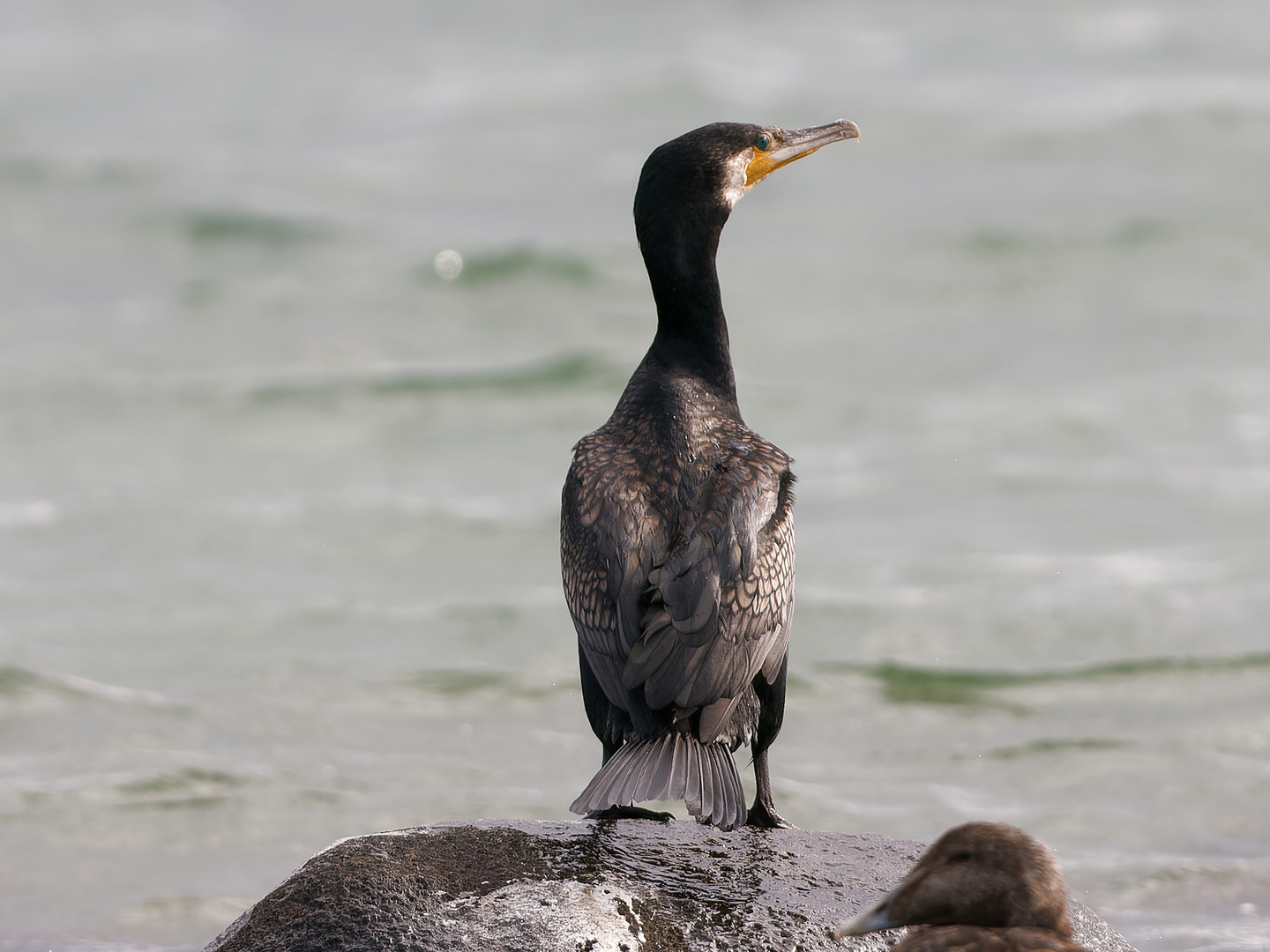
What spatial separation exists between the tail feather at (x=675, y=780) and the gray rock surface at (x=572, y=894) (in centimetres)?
20

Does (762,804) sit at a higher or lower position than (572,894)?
higher

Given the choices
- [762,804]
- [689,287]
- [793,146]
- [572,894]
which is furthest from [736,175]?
[572,894]

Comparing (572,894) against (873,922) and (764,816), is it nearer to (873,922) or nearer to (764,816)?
(873,922)

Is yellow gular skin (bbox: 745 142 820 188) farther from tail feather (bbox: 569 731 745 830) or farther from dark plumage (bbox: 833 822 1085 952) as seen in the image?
dark plumage (bbox: 833 822 1085 952)

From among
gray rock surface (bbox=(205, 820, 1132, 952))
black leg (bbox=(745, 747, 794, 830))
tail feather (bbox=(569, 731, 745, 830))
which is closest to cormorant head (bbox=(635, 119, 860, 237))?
black leg (bbox=(745, 747, 794, 830))

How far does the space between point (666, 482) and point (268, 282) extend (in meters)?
13.8

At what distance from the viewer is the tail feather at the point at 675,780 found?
5094mm

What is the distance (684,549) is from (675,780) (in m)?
0.90

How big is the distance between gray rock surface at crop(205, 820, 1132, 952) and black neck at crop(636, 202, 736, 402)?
82.0 inches

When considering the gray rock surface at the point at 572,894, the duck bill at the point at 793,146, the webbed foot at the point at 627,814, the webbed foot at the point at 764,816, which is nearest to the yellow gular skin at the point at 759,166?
the duck bill at the point at 793,146

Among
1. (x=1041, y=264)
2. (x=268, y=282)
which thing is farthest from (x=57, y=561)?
(x=1041, y=264)

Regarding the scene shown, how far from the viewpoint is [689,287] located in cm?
676

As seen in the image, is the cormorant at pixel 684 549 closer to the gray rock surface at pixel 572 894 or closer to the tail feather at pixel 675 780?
the tail feather at pixel 675 780

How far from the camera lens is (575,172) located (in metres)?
20.8
